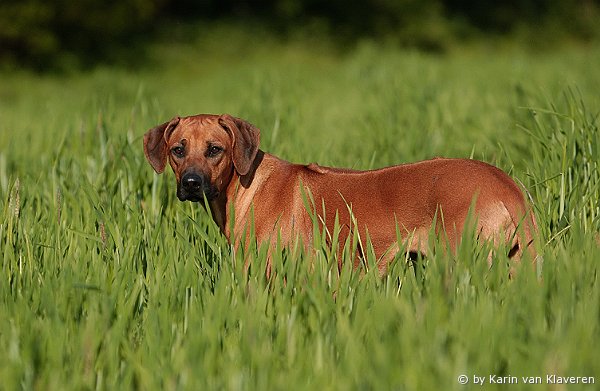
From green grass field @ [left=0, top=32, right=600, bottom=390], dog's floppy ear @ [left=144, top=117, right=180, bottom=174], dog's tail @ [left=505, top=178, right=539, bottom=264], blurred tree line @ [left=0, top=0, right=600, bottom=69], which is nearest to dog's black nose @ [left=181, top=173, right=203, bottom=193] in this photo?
green grass field @ [left=0, top=32, right=600, bottom=390]

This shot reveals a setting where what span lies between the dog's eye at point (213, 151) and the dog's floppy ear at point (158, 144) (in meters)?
0.29

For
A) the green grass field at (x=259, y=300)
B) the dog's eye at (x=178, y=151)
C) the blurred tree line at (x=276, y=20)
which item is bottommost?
the green grass field at (x=259, y=300)

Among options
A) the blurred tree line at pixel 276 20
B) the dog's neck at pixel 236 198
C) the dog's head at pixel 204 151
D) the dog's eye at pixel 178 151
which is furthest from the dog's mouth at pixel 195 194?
the blurred tree line at pixel 276 20

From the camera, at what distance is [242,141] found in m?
4.05

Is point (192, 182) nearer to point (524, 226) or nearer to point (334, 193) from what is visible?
point (334, 193)

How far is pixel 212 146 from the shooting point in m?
4.09

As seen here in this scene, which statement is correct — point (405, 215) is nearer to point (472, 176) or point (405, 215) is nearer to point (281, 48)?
point (472, 176)

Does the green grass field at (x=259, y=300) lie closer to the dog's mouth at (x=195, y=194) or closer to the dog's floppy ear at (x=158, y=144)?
the dog's mouth at (x=195, y=194)

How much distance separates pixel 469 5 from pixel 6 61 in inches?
577

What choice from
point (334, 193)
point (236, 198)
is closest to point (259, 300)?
point (334, 193)

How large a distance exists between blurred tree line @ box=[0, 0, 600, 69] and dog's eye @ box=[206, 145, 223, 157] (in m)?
12.2

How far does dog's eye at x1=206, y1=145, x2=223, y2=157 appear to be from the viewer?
161 inches

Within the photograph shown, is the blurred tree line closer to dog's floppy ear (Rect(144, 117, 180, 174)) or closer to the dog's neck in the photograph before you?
dog's floppy ear (Rect(144, 117, 180, 174))

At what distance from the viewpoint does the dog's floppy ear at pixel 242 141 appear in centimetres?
401
